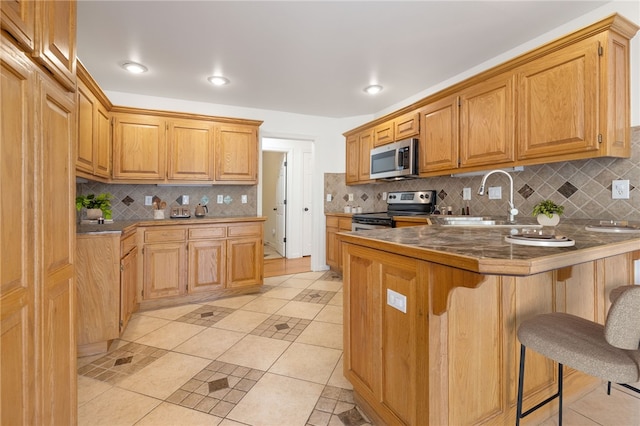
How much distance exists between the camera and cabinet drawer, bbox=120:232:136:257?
7.57ft

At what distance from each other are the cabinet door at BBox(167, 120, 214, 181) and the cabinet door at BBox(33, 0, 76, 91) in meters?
2.31

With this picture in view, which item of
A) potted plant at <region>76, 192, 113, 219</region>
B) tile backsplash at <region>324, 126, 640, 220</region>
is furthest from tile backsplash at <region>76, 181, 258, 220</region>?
tile backsplash at <region>324, 126, 640, 220</region>

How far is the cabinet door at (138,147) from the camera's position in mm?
3178

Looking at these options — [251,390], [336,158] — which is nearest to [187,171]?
[336,158]

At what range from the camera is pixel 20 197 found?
2.74ft

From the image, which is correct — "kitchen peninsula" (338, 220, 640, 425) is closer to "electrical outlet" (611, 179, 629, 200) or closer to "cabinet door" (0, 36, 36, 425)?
"electrical outlet" (611, 179, 629, 200)

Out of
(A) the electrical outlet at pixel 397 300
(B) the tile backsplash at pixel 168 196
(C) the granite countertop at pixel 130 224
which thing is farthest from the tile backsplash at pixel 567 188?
(B) the tile backsplash at pixel 168 196

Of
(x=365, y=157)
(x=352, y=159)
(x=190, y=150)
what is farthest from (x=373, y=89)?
(x=190, y=150)

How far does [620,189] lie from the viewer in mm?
1951

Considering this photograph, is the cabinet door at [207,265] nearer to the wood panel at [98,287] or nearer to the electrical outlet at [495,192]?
the wood panel at [98,287]

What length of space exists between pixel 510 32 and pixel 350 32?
1273 millimetres

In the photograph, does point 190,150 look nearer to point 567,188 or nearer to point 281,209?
point 281,209

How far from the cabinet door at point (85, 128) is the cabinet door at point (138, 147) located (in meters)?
0.56

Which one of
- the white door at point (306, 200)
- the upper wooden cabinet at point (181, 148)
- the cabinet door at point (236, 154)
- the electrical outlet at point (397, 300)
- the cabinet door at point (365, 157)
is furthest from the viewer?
the white door at point (306, 200)
